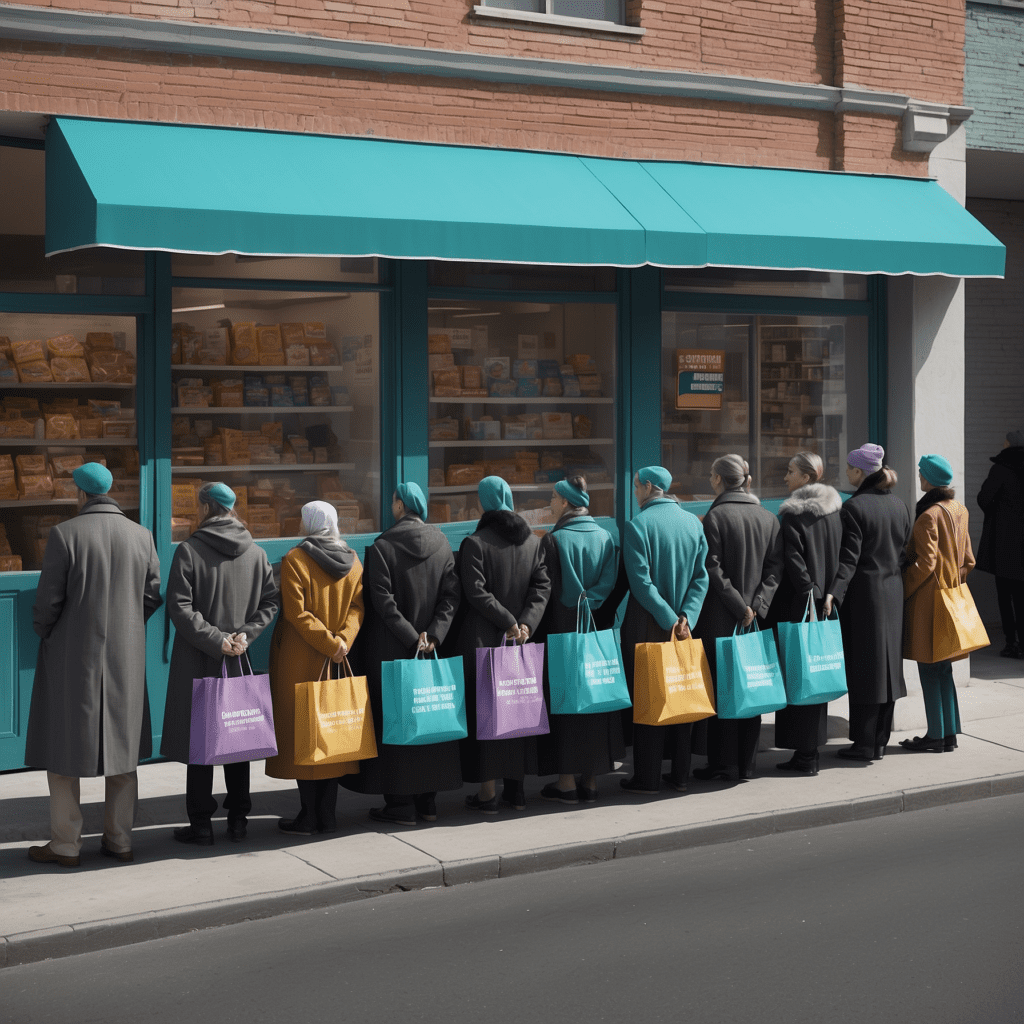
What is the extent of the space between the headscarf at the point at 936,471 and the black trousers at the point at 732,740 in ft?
6.86

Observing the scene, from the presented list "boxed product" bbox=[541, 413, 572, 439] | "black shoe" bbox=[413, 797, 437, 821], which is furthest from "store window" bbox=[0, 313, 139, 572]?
"boxed product" bbox=[541, 413, 572, 439]

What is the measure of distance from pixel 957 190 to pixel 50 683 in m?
8.74

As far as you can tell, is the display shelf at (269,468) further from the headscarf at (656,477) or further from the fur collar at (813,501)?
the fur collar at (813,501)

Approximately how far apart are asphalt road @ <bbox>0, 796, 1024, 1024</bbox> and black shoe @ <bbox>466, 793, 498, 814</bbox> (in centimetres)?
99

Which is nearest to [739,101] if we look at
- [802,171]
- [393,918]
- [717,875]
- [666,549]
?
[802,171]

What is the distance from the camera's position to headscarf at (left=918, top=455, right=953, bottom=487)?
31.1ft

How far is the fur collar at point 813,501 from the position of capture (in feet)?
29.1

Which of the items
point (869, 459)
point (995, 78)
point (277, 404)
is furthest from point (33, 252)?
point (995, 78)

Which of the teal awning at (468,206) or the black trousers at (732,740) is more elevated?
the teal awning at (468,206)

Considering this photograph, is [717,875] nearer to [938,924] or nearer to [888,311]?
[938,924]

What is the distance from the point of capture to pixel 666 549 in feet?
27.3

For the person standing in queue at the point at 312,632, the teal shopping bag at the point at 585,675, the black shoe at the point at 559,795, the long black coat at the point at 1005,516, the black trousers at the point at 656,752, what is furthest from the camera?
the long black coat at the point at 1005,516

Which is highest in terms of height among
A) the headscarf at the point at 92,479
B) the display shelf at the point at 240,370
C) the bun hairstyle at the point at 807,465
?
the display shelf at the point at 240,370

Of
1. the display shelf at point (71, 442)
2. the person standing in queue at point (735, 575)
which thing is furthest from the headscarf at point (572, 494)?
the display shelf at point (71, 442)
